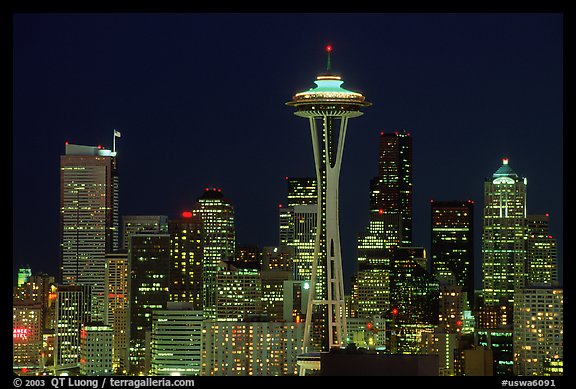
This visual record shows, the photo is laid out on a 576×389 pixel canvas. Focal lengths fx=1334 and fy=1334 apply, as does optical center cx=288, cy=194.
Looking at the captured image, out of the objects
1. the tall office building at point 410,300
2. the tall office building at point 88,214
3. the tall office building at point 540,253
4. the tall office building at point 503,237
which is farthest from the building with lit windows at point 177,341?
the tall office building at point 540,253

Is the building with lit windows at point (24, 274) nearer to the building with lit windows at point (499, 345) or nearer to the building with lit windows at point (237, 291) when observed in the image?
the building with lit windows at point (237, 291)

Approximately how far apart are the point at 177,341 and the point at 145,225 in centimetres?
1102

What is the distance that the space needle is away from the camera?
36.4 m

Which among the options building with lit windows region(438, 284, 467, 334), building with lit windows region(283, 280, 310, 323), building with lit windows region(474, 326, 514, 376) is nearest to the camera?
building with lit windows region(474, 326, 514, 376)

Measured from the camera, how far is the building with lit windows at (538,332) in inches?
1180

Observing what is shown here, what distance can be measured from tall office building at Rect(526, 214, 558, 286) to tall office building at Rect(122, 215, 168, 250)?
11.6 meters

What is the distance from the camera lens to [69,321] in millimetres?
37094

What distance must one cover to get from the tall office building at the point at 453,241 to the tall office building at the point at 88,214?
443 inches

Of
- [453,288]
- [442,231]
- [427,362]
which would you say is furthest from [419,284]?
[427,362]

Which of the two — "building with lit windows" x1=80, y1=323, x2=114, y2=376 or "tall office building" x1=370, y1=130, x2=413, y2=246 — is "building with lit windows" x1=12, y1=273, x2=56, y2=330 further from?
"tall office building" x1=370, y1=130, x2=413, y2=246

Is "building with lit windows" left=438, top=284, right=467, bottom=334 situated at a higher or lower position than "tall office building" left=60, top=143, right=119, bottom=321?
lower

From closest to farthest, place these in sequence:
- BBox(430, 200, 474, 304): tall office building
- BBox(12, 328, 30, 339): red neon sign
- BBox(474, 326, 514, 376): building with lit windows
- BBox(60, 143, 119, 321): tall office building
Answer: BBox(474, 326, 514, 376): building with lit windows → BBox(12, 328, 30, 339): red neon sign → BBox(60, 143, 119, 321): tall office building → BBox(430, 200, 474, 304): tall office building

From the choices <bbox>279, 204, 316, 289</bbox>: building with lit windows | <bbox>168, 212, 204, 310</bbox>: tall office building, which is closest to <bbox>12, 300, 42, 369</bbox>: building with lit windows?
<bbox>168, 212, 204, 310</bbox>: tall office building
